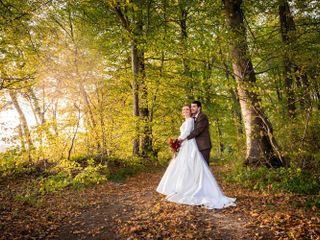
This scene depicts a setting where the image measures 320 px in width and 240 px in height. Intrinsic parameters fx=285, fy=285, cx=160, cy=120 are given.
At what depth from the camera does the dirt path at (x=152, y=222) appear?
5305 millimetres

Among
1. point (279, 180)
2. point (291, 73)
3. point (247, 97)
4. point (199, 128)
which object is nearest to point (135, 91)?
point (247, 97)

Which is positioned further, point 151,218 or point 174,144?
A: point 174,144

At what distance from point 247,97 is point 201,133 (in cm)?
257

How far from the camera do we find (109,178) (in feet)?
37.8

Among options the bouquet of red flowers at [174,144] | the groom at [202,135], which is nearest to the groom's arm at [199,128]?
the groom at [202,135]

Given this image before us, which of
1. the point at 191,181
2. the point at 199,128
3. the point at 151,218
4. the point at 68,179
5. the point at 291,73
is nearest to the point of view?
the point at 151,218

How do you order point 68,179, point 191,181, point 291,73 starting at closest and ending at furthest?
point 191,181 < point 291,73 < point 68,179

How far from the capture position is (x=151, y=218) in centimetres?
620

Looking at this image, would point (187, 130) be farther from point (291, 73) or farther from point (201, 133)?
point (291, 73)

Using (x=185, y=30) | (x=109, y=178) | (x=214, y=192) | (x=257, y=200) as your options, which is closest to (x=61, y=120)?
(x=109, y=178)

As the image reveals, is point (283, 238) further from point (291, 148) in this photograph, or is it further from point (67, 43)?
point (67, 43)

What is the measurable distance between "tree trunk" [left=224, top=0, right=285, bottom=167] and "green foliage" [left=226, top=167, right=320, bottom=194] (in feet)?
1.70

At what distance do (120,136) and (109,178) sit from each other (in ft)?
7.48

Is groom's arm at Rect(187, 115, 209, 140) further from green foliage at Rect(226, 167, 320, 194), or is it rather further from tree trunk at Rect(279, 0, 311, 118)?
green foliage at Rect(226, 167, 320, 194)
